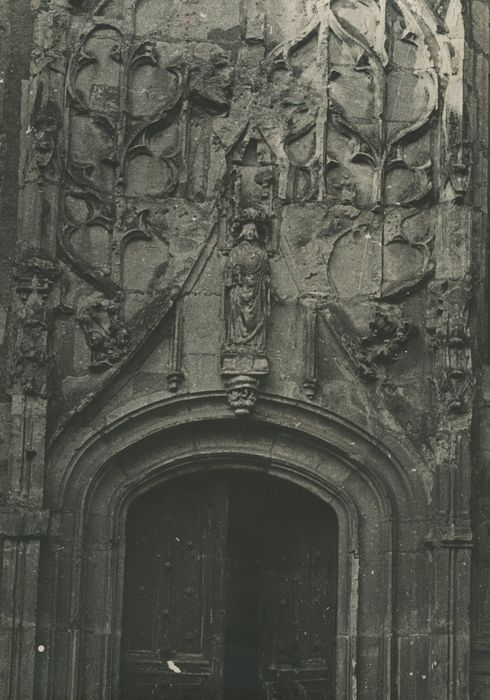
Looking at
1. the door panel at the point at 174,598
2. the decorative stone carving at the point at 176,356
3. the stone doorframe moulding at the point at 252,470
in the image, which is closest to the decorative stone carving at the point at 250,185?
the decorative stone carving at the point at 176,356

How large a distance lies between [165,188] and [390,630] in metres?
4.03

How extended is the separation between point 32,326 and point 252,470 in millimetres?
2145

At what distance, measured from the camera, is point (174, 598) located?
16.9m

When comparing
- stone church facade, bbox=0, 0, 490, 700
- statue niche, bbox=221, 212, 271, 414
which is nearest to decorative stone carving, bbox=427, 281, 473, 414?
stone church facade, bbox=0, 0, 490, 700

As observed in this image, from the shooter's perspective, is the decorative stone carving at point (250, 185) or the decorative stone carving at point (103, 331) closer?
the decorative stone carving at point (103, 331)

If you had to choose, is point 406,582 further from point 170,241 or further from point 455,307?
point 170,241

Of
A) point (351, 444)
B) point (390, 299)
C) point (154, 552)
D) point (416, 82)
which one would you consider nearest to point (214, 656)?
point (154, 552)

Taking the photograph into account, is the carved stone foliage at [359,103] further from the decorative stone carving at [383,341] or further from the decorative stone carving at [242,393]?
the decorative stone carving at [242,393]

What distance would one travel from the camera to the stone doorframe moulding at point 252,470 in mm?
16359

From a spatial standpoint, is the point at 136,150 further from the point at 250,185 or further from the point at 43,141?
the point at 250,185

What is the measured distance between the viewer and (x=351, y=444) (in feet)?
55.0

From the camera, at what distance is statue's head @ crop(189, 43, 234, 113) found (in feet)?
56.3

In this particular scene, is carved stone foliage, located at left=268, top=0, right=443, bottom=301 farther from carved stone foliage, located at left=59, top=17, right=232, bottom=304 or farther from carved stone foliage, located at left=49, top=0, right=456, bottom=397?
carved stone foliage, located at left=59, top=17, right=232, bottom=304

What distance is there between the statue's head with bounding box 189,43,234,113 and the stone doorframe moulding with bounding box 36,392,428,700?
2482mm
